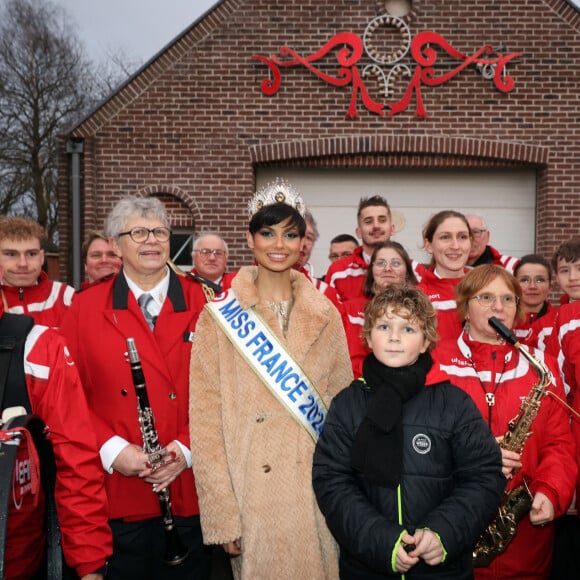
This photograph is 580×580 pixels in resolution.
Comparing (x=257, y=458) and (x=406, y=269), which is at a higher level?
(x=406, y=269)

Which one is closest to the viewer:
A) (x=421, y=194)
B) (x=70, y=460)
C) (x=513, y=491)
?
(x=70, y=460)

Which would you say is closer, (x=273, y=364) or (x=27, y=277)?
(x=273, y=364)

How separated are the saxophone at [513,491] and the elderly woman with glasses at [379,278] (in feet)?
4.40

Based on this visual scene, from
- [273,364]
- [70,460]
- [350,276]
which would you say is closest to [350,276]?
[350,276]

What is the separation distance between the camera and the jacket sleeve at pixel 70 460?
7.27 feet

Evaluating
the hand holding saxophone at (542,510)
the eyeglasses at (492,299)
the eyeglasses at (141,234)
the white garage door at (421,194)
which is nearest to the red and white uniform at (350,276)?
Result: the eyeglasses at (492,299)

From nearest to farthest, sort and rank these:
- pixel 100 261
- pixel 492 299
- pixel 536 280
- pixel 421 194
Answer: pixel 492 299 → pixel 536 280 → pixel 100 261 → pixel 421 194

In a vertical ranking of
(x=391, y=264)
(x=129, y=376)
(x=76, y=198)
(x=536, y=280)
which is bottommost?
(x=129, y=376)

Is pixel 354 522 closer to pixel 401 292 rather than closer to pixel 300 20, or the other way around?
pixel 401 292

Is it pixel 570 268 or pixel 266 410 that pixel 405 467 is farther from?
pixel 570 268

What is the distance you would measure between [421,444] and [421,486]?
150 millimetres

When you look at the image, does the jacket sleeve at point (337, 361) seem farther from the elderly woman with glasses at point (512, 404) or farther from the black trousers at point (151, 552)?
the black trousers at point (151, 552)

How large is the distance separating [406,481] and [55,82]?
19.9 meters

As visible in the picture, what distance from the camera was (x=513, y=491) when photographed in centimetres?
296
